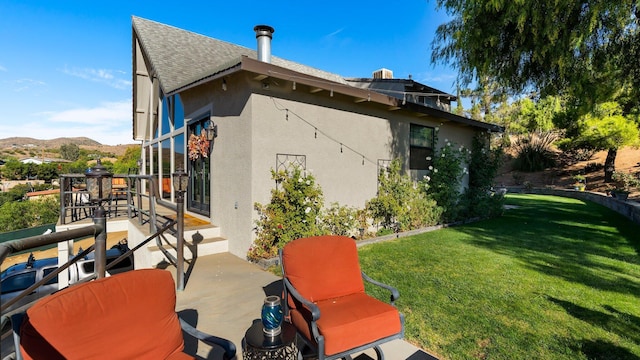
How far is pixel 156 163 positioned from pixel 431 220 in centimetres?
1049

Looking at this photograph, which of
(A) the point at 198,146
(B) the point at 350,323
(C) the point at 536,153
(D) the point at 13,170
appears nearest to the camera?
(B) the point at 350,323

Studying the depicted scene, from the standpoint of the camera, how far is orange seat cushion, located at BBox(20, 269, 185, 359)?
1.72m

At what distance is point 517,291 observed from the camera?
440 centimetres

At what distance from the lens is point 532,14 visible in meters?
6.15

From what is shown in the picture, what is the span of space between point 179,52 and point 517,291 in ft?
37.0

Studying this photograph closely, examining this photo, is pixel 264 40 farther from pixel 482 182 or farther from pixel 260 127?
pixel 482 182

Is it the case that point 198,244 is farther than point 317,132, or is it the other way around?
point 317,132

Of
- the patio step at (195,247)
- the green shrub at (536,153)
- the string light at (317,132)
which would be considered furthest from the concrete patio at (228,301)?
the green shrub at (536,153)

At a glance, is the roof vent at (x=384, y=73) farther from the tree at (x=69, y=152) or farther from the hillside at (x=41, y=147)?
the tree at (x=69, y=152)

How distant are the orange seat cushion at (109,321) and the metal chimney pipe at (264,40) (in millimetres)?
6882

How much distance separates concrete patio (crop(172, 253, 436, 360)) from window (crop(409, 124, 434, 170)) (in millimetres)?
6436

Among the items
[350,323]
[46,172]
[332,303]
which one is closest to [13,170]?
[46,172]

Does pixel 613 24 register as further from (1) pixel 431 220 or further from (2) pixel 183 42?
(2) pixel 183 42

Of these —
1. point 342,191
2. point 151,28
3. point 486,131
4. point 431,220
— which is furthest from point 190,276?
point 486,131
